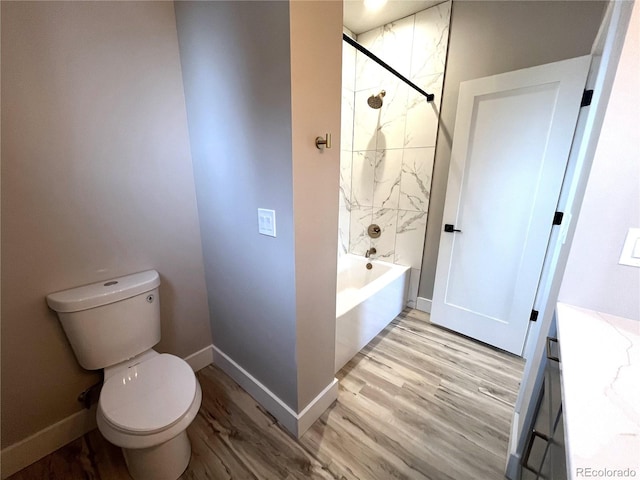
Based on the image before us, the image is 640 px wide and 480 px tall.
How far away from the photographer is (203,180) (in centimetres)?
148

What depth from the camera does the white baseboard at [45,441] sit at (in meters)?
1.16

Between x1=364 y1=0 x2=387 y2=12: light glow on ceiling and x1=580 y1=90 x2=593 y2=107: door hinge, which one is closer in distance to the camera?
x1=580 y1=90 x2=593 y2=107: door hinge

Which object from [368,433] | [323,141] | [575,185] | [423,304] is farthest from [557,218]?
[368,433]

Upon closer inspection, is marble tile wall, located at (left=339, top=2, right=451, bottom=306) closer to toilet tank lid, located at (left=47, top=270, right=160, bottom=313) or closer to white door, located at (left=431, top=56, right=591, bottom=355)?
white door, located at (left=431, top=56, right=591, bottom=355)

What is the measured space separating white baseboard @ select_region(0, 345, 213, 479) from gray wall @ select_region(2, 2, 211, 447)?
3 centimetres

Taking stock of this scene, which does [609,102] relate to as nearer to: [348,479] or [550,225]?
[550,225]

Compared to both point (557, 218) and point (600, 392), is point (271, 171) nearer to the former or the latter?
point (600, 392)

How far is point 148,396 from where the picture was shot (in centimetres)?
110

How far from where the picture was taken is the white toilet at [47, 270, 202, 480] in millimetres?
1007

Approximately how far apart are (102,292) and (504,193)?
2.50 meters

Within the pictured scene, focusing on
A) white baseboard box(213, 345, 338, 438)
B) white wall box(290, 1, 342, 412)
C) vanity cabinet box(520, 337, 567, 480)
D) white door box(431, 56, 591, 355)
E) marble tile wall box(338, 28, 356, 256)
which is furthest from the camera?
marble tile wall box(338, 28, 356, 256)

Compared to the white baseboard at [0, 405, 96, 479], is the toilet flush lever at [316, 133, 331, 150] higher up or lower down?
higher up

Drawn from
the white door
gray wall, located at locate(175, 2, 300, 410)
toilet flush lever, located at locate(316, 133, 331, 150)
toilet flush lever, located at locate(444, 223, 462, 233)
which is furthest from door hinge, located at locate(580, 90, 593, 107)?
gray wall, located at locate(175, 2, 300, 410)

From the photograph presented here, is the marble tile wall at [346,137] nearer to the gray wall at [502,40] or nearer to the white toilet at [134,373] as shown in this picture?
the gray wall at [502,40]
